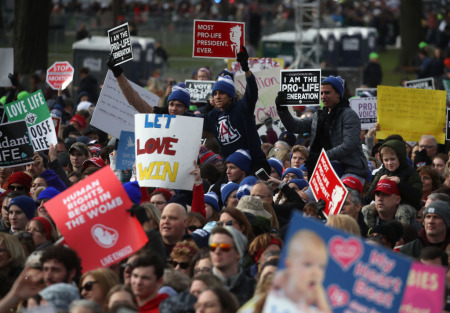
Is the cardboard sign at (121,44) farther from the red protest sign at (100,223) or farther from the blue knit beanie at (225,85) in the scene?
the red protest sign at (100,223)

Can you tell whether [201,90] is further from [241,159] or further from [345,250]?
[345,250]

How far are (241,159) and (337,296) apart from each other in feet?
16.8

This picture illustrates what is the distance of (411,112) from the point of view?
14.0 m

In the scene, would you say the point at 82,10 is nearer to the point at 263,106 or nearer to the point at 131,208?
the point at 263,106

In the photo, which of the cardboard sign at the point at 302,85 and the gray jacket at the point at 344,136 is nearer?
the gray jacket at the point at 344,136

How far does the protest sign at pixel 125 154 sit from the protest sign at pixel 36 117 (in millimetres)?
1268

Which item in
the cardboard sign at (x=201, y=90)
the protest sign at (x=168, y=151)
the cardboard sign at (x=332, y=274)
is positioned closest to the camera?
the cardboard sign at (x=332, y=274)

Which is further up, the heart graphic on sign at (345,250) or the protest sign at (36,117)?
the protest sign at (36,117)

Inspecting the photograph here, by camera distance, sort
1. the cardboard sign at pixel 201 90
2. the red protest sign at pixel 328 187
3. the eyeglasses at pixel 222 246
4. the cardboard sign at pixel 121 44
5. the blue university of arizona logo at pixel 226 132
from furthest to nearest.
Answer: the cardboard sign at pixel 201 90
the cardboard sign at pixel 121 44
the blue university of arizona logo at pixel 226 132
the red protest sign at pixel 328 187
the eyeglasses at pixel 222 246

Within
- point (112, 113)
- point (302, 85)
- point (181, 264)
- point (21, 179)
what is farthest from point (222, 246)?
point (302, 85)

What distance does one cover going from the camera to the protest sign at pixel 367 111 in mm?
14969

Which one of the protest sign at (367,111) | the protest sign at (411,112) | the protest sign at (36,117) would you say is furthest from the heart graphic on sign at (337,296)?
the protest sign at (367,111)

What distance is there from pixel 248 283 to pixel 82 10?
4464cm

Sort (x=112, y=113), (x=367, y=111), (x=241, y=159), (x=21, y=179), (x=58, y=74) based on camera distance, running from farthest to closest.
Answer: (x=58, y=74) < (x=367, y=111) < (x=112, y=113) < (x=21, y=179) < (x=241, y=159)
